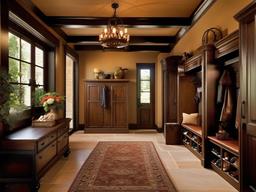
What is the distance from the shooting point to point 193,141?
5.12 metres

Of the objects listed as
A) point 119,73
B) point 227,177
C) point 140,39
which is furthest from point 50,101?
point 119,73

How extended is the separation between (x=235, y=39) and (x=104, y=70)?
607 cm

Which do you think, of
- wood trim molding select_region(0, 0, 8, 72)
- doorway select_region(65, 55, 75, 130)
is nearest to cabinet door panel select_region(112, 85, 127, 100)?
doorway select_region(65, 55, 75, 130)

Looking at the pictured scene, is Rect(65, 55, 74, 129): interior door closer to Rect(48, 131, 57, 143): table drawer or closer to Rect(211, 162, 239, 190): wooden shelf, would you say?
Rect(48, 131, 57, 143): table drawer

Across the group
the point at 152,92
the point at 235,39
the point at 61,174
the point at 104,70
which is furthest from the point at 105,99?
the point at 235,39

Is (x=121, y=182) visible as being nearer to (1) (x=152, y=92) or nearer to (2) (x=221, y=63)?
(2) (x=221, y=63)

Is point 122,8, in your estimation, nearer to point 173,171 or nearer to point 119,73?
point 173,171

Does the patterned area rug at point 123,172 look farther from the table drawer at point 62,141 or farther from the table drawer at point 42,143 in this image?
the table drawer at point 42,143

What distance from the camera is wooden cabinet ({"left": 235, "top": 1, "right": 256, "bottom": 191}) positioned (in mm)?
2457

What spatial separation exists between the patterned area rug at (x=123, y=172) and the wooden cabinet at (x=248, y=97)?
944mm

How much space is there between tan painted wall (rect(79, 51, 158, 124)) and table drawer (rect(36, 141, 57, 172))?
4.85 metres

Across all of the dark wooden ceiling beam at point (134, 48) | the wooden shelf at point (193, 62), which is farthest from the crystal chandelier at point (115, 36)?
the dark wooden ceiling beam at point (134, 48)

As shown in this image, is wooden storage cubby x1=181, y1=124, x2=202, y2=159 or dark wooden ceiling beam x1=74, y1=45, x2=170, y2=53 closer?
wooden storage cubby x1=181, y1=124, x2=202, y2=159

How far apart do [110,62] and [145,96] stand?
1.76 meters
